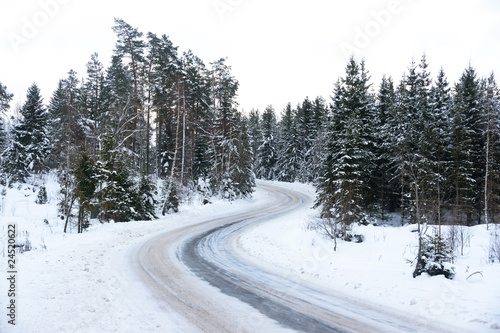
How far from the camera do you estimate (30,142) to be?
31.3m

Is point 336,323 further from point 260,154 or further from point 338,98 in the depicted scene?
point 260,154

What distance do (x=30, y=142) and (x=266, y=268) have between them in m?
33.2

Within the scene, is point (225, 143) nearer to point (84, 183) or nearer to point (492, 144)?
point (84, 183)

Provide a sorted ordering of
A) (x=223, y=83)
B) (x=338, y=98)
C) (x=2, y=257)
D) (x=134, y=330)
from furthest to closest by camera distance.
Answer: (x=223, y=83), (x=338, y=98), (x=2, y=257), (x=134, y=330)

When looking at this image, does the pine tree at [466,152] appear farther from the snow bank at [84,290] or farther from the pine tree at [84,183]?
the pine tree at [84,183]

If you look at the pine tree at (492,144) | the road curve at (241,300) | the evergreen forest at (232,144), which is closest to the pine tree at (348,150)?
the evergreen forest at (232,144)

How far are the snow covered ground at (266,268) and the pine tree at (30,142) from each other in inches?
707

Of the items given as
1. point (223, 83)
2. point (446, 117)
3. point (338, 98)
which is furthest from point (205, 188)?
point (446, 117)

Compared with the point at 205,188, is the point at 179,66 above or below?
above

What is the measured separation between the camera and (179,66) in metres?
27.7

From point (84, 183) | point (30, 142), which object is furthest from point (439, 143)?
point (30, 142)

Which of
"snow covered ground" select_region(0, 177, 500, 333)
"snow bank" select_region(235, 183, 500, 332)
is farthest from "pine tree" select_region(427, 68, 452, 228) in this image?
"snow covered ground" select_region(0, 177, 500, 333)

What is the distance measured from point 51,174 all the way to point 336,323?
4083 centimetres

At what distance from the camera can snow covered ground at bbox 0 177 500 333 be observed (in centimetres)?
520
